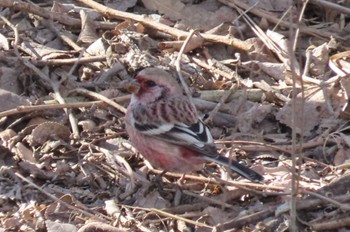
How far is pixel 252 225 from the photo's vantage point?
5867 mm

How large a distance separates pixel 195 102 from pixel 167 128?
78 cm

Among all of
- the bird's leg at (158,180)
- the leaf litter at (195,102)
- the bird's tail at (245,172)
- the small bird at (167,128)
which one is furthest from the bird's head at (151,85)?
the bird's tail at (245,172)

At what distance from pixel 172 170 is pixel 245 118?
0.84m

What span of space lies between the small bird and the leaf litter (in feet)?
0.69

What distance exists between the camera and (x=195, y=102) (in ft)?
23.8

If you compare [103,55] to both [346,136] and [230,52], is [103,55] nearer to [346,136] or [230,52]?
[230,52]

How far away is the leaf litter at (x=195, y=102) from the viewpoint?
6105 mm

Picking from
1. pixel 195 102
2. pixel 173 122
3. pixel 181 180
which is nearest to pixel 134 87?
pixel 173 122

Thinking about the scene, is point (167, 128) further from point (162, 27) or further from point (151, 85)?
point (162, 27)

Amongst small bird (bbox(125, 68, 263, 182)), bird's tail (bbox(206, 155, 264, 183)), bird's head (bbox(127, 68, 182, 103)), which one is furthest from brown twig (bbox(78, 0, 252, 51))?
bird's tail (bbox(206, 155, 264, 183))

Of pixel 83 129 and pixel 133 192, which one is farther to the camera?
pixel 83 129

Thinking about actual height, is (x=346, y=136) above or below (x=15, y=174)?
above

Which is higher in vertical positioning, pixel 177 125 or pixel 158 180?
pixel 177 125

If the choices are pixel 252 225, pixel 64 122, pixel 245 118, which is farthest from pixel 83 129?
pixel 252 225
